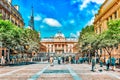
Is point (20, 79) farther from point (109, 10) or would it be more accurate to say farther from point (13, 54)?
point (13, 54)

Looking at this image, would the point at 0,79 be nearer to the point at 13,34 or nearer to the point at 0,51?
the point at 13,34

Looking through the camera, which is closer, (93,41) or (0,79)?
(0,79)

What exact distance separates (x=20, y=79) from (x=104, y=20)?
59891 mm

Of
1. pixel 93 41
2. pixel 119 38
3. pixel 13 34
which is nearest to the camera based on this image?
pixel 119 38

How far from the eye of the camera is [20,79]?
22.6 meters

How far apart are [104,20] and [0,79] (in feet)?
198

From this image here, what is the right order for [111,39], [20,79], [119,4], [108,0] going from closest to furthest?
[20,79]
[111,39]
[119,4]
[108,0]

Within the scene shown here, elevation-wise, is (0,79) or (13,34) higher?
(13,34)

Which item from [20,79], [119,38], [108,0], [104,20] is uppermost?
[108,0]

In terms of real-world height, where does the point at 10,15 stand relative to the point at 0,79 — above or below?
above

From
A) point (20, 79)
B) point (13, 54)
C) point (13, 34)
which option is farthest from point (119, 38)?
point (13, 54)

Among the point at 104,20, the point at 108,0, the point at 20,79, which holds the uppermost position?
the point at 108,0

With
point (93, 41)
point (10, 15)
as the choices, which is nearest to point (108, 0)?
point (93, 41)

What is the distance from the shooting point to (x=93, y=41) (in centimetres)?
6738
